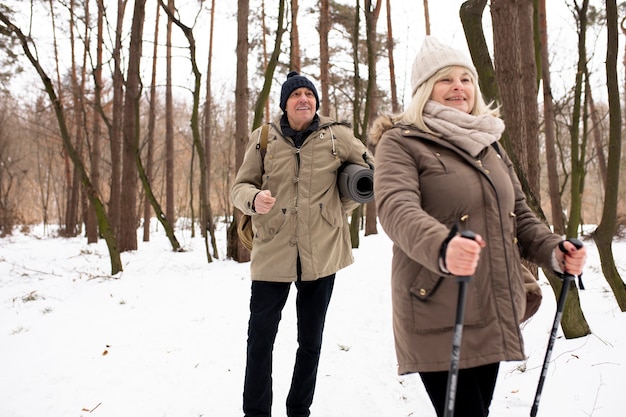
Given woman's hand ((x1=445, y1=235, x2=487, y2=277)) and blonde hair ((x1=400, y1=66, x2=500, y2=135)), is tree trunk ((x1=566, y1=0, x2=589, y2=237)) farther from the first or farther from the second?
woman's hand ((x1=445, y1=235, x2=487, y2=277))

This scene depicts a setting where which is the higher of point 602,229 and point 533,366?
point 602,229

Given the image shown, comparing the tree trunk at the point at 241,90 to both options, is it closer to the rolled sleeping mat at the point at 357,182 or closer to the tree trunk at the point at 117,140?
the tree trunk at the point at 117,140

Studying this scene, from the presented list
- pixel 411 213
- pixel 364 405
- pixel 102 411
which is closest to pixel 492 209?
pixel 411 213

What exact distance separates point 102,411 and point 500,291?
9.21 ft

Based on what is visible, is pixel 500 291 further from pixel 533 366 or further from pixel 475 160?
pixel 533 366

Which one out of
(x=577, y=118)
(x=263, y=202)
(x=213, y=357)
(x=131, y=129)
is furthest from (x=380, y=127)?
(x=131, y=129)

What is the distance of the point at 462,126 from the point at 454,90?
164 mm

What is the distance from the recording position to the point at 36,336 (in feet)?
14.4

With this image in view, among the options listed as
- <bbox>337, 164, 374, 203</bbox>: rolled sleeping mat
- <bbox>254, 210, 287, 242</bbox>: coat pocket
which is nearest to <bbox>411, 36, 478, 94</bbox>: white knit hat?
<bbox>337, 164, 374, 203</bbox>: rolled sleeping mat

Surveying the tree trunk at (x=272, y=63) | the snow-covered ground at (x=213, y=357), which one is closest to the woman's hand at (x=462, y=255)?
the snow-covered ground at (x=213, y=357)

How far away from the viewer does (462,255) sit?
1.22 meters

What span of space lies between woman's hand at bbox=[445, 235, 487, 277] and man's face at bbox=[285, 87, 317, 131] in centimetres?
154

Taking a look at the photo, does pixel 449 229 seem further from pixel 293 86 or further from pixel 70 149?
pixel 70 149

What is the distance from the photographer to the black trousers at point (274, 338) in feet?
8.11
